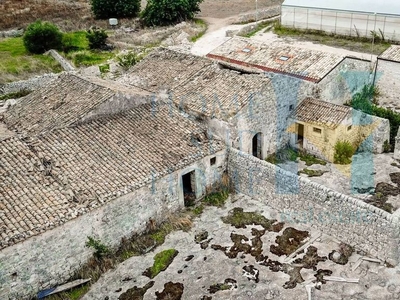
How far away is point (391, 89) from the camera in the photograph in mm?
26797

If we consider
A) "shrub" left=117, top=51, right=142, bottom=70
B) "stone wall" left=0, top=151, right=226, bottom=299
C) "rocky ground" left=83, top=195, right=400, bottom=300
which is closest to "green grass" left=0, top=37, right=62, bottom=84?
"shrub" left=117, top=51, right=142, bottom=70

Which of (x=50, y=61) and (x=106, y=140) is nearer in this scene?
(x=106, y=140)

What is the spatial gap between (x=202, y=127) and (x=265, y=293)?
7513 mm

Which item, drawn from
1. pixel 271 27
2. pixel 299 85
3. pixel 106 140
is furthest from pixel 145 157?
pixel 271 27

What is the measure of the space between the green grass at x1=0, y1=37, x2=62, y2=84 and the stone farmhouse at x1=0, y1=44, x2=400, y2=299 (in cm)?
1077

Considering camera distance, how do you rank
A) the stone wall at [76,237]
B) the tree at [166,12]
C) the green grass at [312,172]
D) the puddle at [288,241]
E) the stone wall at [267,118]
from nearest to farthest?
the stone wall at [76,237], the puddle at [288,241], the stone wall at [267,118], the green grass at [312,172], the tree at [166,12]

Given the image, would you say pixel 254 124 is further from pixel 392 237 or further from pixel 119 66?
pixel 119 66

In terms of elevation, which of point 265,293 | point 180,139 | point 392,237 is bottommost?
point 265,293

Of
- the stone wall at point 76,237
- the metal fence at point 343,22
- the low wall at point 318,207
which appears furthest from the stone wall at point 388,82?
the stone wall at point 76,237

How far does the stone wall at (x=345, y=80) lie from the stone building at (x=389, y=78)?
1.74 ft

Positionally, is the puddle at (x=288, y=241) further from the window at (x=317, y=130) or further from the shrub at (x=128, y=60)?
the shrub at (x=128, y=60)

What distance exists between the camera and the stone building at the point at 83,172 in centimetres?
1376

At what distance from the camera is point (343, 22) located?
126 feet

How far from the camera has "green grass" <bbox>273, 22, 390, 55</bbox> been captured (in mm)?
36094
